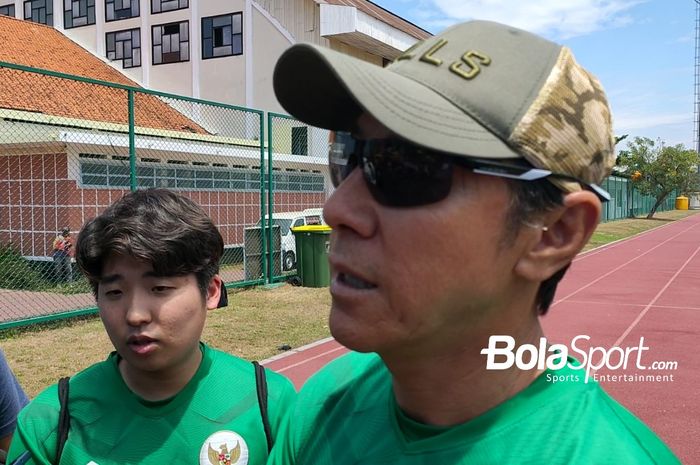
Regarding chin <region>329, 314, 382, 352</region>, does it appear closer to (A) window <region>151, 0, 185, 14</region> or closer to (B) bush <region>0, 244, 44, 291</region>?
(B) bush <region>0, 244, 44, 291</region>

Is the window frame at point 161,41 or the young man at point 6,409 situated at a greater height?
the window frame at point 161,41

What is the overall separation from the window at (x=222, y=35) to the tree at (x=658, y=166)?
3204 centimetres

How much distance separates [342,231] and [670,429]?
4.88 meters

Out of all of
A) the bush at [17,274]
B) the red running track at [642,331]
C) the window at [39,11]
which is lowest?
the red running track at [642,331]

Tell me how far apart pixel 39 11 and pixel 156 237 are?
32.3 meters

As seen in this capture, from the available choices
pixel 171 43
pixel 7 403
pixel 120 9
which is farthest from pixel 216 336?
pixel 120 9

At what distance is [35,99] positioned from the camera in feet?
55.1

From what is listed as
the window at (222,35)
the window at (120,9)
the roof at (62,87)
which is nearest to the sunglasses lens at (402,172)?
the roof at (62,87)

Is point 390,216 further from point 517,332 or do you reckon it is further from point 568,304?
point 568,304

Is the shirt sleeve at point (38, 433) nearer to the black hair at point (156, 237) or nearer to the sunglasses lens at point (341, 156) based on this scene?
the black hair at point (156, 237)

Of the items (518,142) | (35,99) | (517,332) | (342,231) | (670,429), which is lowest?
(670,429)

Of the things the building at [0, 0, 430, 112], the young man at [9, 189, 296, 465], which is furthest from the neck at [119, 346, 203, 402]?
the building at [0, 0, 430, 112]

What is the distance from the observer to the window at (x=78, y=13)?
2744 centimetres

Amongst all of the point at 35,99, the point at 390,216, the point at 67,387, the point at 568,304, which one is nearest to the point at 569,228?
the point at 390,216
